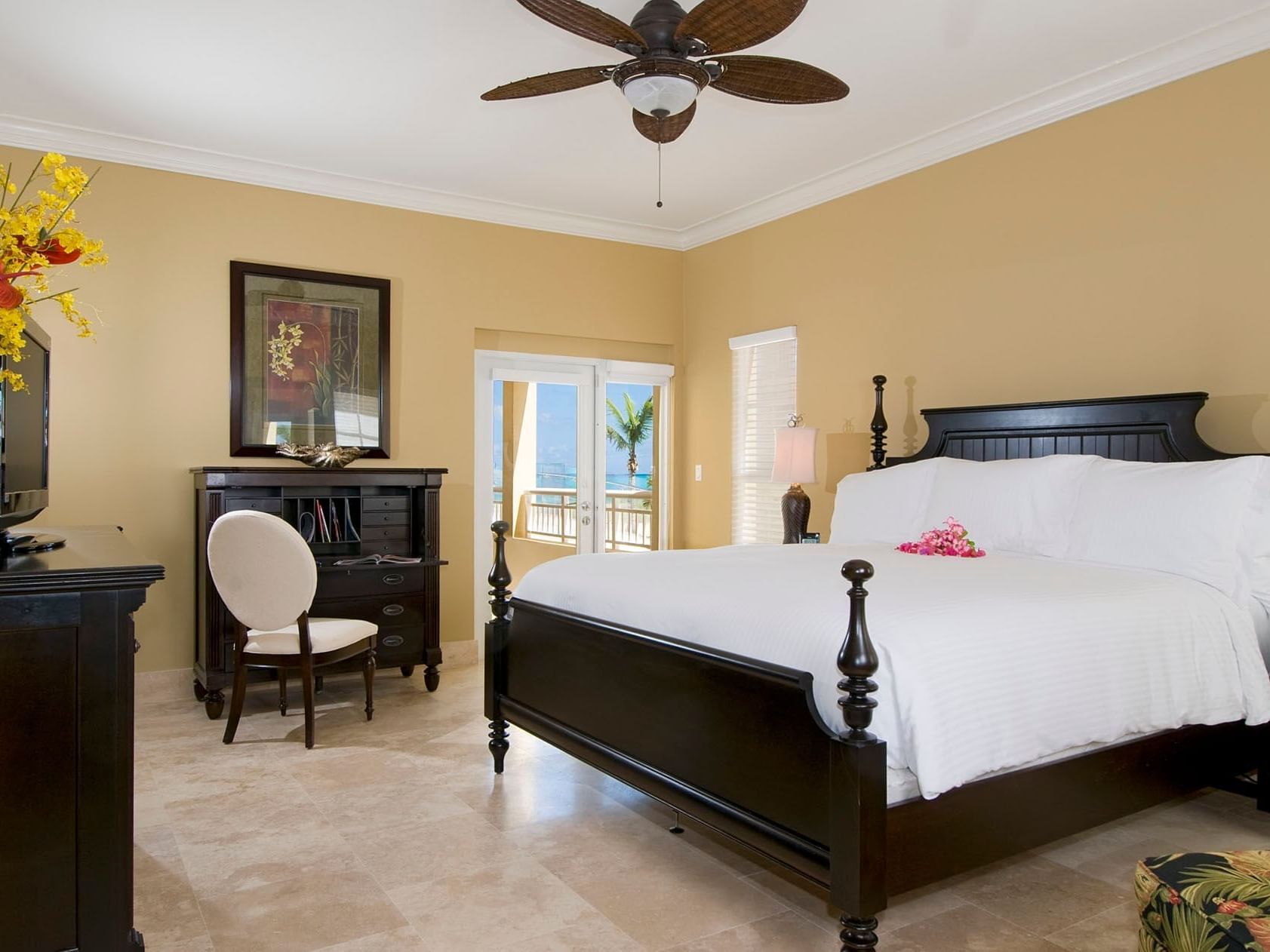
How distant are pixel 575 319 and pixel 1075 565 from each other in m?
3.88

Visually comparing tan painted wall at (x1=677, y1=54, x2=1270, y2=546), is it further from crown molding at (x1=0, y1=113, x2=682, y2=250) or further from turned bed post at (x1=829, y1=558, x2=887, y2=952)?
turned bed post at (x1=829, y1=558, x2=887, y2=952)

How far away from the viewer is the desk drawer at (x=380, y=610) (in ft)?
16.0

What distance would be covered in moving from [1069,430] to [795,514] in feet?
5.25

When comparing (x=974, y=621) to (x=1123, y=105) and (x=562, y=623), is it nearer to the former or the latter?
(x=562, y=623)

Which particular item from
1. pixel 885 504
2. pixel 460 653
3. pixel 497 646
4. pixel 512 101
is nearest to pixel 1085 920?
pixel 885 504

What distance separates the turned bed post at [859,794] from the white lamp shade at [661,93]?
1791mm

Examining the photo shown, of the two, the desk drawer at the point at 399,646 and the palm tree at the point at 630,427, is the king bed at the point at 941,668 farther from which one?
the palm tree at the point at 630,427

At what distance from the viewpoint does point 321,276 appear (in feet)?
17.7

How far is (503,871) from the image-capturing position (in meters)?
2.80

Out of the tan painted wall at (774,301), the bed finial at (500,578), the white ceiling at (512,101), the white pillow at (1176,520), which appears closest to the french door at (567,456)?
the tan painted wall at (774,301)

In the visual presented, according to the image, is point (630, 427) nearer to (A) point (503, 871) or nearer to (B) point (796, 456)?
(B) point (796, 456)

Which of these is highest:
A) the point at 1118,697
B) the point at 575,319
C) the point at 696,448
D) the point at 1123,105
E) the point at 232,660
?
the point at 1123,105

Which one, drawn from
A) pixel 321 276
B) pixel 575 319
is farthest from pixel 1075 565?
pixel 321 276

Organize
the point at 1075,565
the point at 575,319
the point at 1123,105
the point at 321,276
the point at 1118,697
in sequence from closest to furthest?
1. the point at 1118,697
2. the point at 1075,565
3. the point at 1123,105
4. the point at 321,276
5. the point at 575,319
